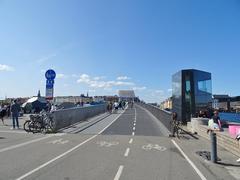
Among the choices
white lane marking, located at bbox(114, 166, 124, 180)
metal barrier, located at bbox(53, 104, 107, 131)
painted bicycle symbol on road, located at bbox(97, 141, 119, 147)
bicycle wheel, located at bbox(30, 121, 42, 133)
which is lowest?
white lane marking, located at bbox(114, 166, 124, 180)

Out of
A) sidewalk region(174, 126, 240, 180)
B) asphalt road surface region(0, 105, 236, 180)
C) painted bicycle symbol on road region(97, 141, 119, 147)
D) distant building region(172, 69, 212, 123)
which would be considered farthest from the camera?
distant building region(172, 69, 212, 123)

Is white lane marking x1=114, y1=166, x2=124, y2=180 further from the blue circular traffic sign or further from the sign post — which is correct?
the blue circular traffic sign

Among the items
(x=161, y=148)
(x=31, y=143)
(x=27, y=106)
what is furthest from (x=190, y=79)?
(x=27, y=106)

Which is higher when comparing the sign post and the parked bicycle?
the sign post

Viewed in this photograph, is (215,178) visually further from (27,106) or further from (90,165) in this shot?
(27,106)

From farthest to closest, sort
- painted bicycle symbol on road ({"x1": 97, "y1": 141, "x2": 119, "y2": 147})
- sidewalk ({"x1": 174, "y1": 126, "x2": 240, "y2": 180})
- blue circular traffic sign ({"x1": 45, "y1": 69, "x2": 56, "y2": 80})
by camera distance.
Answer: blue circular traffic sign ({"x1": 45, "y1": 69, "x2": 56, "y2": 80}) < painted bicycle symbol on road ({"x1": 97, "y1": 141, "x2": 119, "y2": 147}) < sidewalk ({"x1": 174, "y1": 126, "x2": 240, "y2": 180})

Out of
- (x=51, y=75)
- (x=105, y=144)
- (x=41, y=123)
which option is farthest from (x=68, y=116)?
(x=105, y=144)

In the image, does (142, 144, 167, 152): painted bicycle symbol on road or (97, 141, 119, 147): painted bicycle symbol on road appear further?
(97, 141, 119, 147): painted bicycle symbol on road

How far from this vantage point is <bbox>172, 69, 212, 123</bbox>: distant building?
1079 inches

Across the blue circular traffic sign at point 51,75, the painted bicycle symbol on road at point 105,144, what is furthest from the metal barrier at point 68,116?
the painted bicycle symbol on road at point 105,144

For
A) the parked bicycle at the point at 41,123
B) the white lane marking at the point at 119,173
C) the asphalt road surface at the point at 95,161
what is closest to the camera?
the white lane marking at the point at 119,173

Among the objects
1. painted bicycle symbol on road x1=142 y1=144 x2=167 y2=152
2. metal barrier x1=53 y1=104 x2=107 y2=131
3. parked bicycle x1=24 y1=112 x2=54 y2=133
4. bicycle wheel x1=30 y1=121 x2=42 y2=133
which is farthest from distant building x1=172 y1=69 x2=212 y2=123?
painted bicycle symbol on road x1=142 y1=144 x2=167 y2=152

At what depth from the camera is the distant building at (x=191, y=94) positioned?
27406 millimetres

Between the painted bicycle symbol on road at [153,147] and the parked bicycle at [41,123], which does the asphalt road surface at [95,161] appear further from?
the parked bicycle at [41,123]
